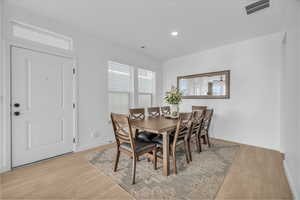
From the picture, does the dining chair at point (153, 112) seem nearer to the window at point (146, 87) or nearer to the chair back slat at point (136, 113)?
the chair back slat at point (136, 113)

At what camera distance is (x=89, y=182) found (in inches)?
71.0

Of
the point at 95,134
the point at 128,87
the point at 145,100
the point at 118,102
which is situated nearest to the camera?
the point at 95,134

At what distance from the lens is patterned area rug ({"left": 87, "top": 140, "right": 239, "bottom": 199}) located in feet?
5.20

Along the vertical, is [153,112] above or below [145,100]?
below

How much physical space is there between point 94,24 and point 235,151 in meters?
3.97

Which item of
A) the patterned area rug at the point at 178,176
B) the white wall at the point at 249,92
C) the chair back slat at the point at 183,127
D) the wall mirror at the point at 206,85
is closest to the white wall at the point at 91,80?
the patterned area rug at the point at 178,176

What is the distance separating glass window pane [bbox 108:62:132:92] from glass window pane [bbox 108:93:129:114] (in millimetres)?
165

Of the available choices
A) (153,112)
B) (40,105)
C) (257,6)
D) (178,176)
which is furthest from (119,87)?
(257,6)

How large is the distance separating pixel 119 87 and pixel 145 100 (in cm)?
114

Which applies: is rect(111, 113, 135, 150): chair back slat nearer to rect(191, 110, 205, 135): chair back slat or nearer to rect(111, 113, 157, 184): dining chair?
rect(111, 113, 157, 184): dining chair

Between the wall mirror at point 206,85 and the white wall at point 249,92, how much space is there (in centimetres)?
13

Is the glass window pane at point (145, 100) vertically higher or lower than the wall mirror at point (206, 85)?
lower

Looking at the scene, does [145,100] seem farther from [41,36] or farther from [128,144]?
[41,36]

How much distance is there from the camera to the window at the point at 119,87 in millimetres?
3555
